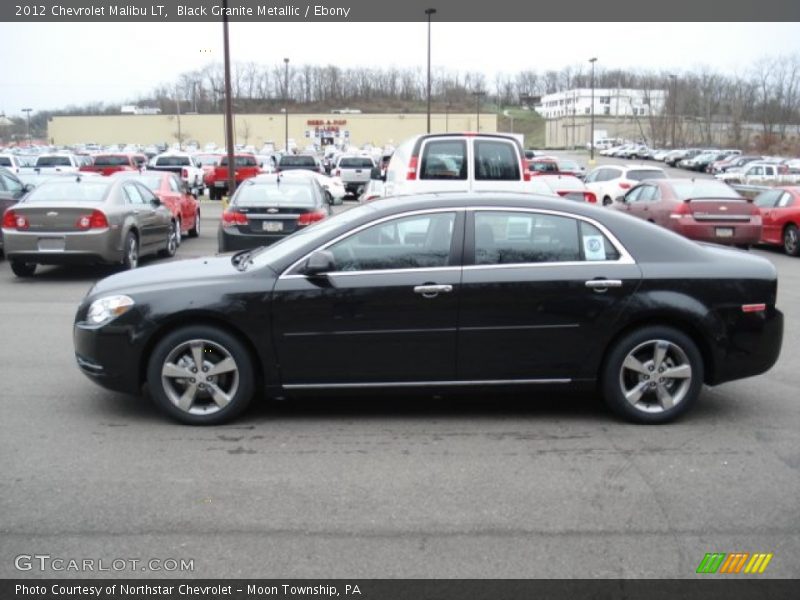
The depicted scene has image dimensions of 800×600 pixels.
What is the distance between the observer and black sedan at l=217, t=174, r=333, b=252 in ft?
41.6

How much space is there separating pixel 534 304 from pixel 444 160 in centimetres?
716

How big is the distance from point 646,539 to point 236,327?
9.85ft

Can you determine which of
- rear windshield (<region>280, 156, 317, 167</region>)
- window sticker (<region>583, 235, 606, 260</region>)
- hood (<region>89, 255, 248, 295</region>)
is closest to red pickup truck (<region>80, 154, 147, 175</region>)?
rear windshield (<region>280, 156, 317, 167</region>)

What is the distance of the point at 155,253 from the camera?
50.3 feet

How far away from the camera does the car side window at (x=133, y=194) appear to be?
13.7 metres

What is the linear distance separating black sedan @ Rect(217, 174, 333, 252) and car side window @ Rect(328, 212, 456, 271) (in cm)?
693

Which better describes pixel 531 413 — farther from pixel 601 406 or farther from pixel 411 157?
pixel 411 157

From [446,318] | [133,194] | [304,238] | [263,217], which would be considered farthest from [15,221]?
[446,318]

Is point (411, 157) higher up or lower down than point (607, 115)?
lower down

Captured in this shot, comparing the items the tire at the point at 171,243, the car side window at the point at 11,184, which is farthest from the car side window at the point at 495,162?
the car side window at the point at 11,184

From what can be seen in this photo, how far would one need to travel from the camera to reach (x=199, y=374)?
5.69 metres

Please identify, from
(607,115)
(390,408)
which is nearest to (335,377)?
(390,408)

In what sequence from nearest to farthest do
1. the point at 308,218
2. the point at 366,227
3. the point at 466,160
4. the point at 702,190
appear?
the point at 366,227, the point at 466,160, the point at 308,218, the point at 702,190

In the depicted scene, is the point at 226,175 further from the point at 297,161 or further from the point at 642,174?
the point at 642,174
